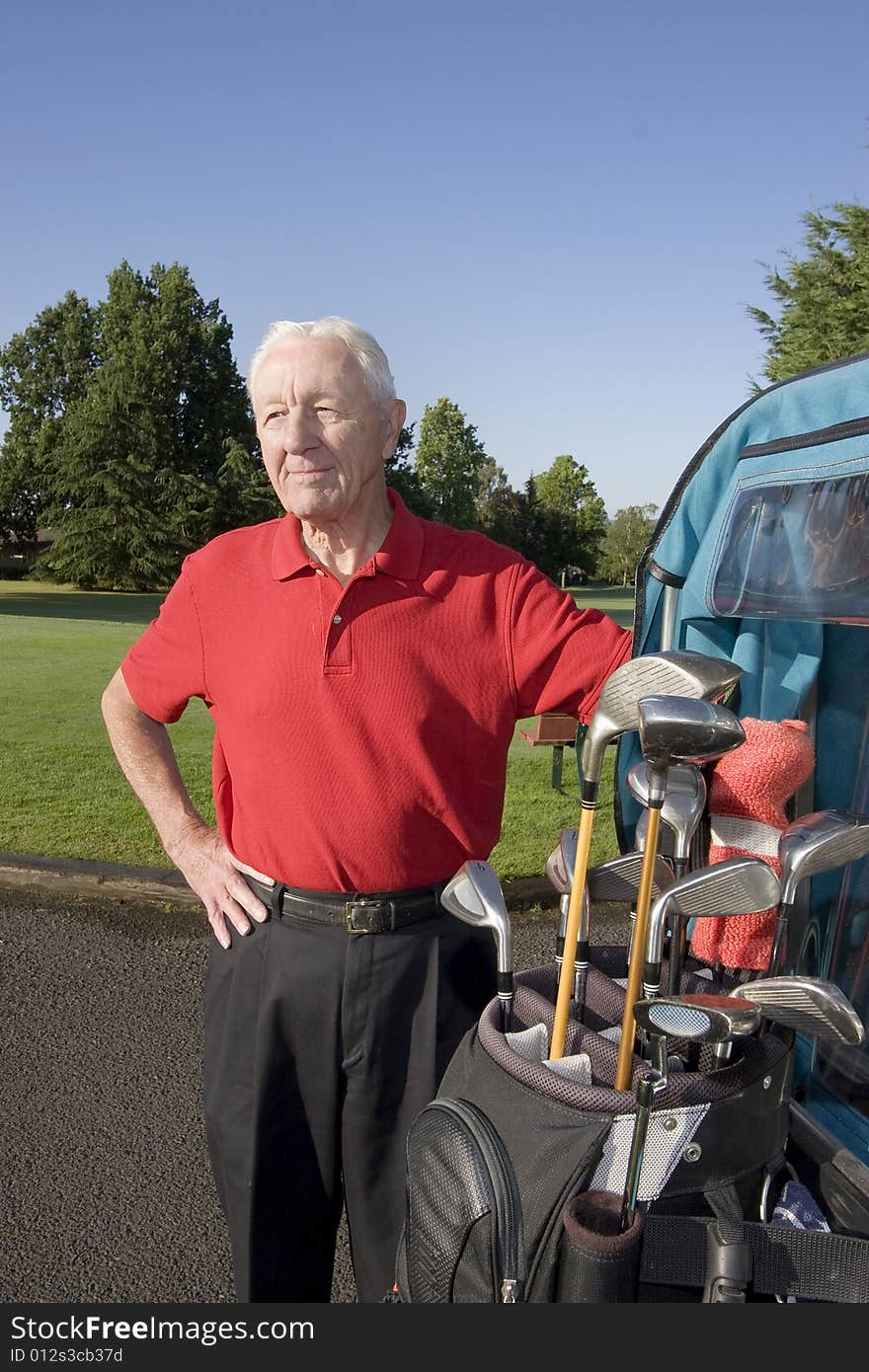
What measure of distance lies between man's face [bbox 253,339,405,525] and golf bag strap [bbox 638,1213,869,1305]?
1.59 m

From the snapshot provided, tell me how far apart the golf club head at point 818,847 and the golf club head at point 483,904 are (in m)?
0.46

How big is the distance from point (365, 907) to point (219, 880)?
419 millimetres

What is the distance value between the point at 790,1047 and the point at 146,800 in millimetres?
1780

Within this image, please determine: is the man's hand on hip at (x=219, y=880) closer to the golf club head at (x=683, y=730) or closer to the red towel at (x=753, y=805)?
the red towel at (x=753, y=805)

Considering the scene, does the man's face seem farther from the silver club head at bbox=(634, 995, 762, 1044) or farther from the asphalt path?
the asphalt path

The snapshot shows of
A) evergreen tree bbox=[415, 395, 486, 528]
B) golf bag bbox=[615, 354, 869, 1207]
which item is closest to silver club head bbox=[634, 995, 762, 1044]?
golf bag bbox=[615, 354, 869, 1207]

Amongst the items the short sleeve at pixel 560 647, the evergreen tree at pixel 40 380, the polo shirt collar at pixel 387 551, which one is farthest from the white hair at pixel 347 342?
the evergreen tree at pixel 40 380

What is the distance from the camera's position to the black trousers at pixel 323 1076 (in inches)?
94.3

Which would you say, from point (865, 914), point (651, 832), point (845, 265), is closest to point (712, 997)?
point (651, 832)

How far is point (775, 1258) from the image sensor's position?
1.65 metres

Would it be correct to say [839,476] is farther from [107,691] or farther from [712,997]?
[107,691]

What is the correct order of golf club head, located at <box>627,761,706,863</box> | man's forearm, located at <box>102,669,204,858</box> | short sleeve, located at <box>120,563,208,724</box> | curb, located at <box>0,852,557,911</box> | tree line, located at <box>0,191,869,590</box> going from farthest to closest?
1. tree line, located at <box>0,191,869,590</box>
2. curb, located at <box>0,852,557,911</box>
3. man's forearm, located at <box>102,669,204,858</box>
4. short sleeve, located at <box>120,563,208,724</box>
5. golf club head, located at <box>627,761,706,863</box>

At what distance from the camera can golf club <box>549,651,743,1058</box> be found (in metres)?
1.73

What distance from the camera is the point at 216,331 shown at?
54938mm
